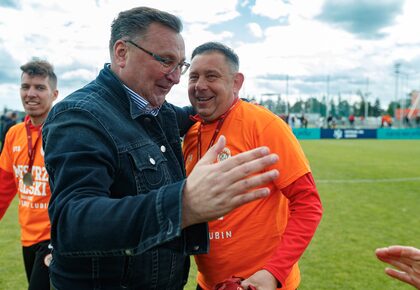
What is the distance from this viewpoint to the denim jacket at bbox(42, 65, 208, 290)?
1.54 metres

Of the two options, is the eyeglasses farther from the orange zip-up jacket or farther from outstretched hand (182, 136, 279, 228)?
the orange zip-up jacket

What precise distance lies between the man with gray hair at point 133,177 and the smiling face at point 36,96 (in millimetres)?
2274

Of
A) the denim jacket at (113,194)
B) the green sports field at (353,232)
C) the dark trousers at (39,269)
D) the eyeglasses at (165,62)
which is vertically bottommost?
the green sports field at (353,232)

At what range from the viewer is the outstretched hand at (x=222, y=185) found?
4.88 ft

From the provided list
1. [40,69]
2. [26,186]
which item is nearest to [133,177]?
[26,186]

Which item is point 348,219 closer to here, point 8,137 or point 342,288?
point 342,288

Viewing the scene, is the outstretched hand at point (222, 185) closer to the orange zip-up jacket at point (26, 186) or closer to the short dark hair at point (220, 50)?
the short dark hair at point (220, 50)

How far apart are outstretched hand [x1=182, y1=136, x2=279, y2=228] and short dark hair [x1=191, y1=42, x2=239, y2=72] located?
1935 millimetres

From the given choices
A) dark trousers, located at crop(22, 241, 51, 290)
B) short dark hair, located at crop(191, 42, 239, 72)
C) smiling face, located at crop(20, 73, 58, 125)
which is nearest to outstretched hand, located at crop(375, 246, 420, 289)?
short dark hair, located at crop(191, 42, 239, 72)

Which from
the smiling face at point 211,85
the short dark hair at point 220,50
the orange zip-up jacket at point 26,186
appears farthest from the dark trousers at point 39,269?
the short dark hair at point 220,50

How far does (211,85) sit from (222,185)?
192 cm

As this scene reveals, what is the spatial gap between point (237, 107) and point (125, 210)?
6.26 feet

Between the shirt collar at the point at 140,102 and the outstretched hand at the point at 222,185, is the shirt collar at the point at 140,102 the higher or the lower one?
the higher one

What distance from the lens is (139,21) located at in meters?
2.22
